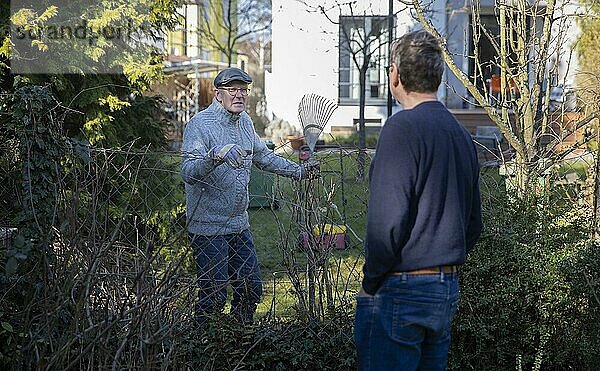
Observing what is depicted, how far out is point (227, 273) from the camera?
428 centimetres

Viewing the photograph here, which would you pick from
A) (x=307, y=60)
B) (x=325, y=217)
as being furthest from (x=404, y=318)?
(x=307, y=60)

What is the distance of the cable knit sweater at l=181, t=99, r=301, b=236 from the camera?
409cm

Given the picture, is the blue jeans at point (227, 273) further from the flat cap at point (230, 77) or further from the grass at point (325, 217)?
the flat cap at point (230, 77)

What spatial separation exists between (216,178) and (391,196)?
5.93 ft

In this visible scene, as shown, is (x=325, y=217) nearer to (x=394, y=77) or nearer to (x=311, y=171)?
(x=311, y=171)

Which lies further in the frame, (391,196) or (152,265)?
(152,265)

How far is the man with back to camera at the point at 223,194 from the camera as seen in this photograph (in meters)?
4.02

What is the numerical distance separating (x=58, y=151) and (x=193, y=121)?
0.95 m

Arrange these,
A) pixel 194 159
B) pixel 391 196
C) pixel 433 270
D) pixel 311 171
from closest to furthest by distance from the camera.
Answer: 1. pixel 391 196
2. pixel 433 270
3. pixel 194 159
4. pixel 311 171

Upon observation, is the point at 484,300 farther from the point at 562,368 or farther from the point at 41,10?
the point at 41,10

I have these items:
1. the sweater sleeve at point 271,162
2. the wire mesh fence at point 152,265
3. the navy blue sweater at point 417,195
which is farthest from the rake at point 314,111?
the navy blue sweater at point 417,195

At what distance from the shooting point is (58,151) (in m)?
3.43

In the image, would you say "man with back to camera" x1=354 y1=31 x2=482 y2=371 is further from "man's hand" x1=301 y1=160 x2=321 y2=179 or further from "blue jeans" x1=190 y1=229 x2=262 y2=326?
"man's hand" x1=301 y1=160 x2=321 y2=179

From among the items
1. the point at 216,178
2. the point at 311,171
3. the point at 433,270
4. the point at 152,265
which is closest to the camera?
the point at 433,270
